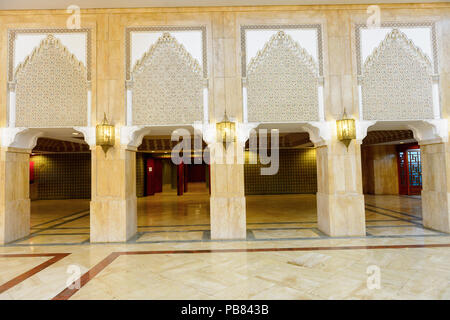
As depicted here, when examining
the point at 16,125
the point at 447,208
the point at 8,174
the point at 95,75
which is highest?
the point at 95,75

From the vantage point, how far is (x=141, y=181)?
1417cm

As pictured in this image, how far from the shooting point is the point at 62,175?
13.9m

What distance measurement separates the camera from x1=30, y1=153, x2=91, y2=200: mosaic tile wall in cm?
1381

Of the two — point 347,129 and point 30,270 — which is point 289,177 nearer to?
point 347,129

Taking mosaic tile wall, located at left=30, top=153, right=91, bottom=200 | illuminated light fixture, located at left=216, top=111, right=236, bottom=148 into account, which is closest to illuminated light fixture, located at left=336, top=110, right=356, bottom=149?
illuminated light fixture, located at left=216, top=111, right=236, bottom=148

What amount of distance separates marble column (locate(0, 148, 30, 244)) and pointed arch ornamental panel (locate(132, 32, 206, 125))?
2817 millimetres

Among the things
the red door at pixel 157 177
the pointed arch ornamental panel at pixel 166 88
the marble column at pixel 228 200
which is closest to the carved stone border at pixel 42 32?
the pointed arch ornamental panel at pixel 166 88

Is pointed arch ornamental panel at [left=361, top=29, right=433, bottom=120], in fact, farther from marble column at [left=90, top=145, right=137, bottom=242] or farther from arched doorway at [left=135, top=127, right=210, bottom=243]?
marble column at [left=90, top=145, right=137, bottom=242]

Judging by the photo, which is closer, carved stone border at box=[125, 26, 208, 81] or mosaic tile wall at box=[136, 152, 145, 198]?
carved stone border at box=[125, 26, 208, 81]

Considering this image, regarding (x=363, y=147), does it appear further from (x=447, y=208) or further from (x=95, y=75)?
(x=95, y=75)

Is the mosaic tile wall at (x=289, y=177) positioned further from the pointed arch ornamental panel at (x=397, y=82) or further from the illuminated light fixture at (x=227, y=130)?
the illuminated light fixture at (x=227, y=130)

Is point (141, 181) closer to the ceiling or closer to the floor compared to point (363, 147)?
closer to the floor

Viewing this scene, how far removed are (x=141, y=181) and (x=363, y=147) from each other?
12.2m
